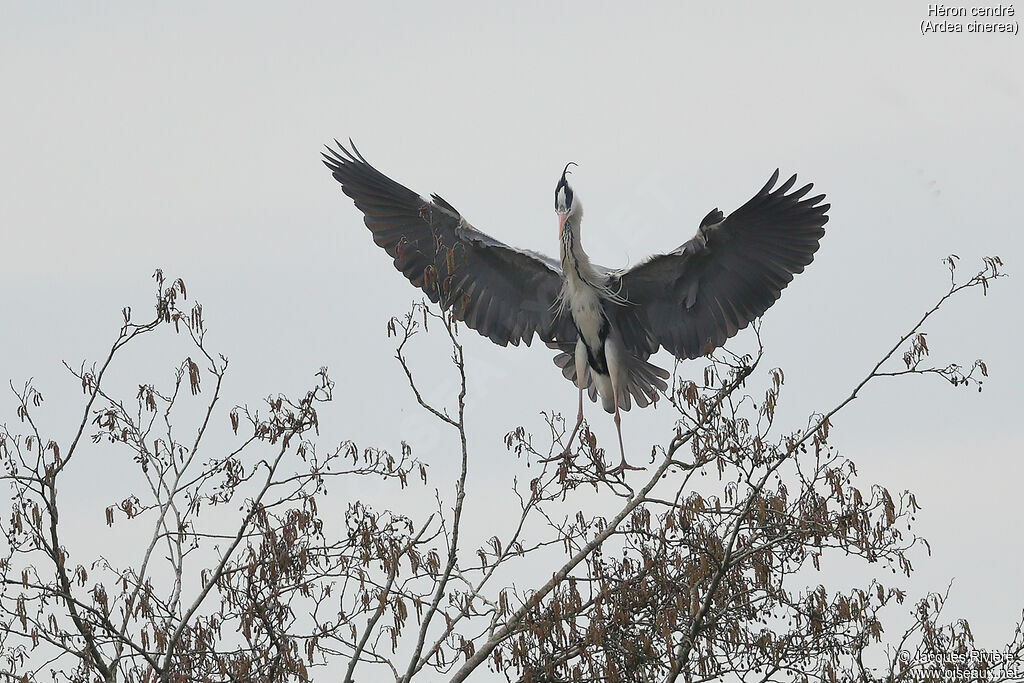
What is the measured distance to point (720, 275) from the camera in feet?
34.8

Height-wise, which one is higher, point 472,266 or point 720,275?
point 472,266

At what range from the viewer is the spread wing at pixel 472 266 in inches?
440

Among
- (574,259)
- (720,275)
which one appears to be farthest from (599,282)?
(720,275)

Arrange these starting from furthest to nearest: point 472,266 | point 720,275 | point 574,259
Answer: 1. point 472,266
2. point 574,259
3. point 720,275

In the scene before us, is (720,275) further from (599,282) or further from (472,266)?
(472,266)

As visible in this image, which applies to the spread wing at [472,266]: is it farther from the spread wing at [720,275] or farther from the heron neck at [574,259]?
the spread wing at [720,275]

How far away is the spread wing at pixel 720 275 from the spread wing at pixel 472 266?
27.2 inches

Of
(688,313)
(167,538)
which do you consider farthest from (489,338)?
(167,538)

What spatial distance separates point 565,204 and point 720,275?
1.39 metres

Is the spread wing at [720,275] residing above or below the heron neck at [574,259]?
below

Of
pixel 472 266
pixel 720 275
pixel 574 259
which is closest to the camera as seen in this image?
pixel 720 275

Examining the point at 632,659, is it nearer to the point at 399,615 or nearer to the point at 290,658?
the point at 399,615

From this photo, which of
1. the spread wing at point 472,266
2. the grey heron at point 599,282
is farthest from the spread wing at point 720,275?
the spread wing at point 472,266

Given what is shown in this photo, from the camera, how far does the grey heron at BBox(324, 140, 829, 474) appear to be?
10.2 meters
